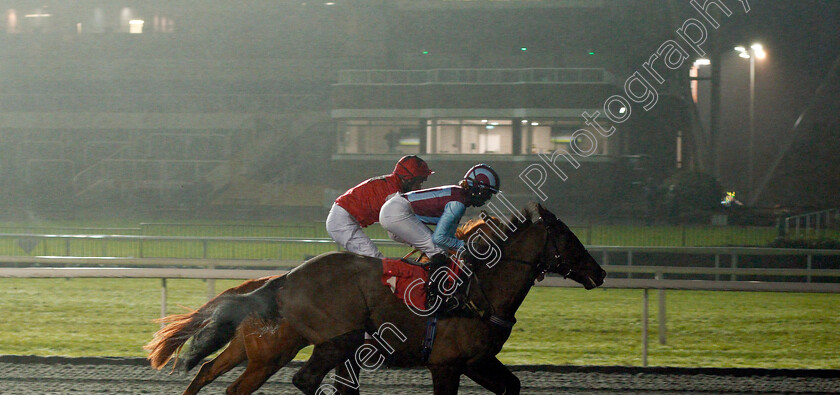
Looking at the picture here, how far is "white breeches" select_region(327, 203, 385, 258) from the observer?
385 centimetres

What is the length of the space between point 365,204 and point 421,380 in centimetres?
138

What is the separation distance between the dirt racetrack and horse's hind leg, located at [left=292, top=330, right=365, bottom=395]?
3.11 ft

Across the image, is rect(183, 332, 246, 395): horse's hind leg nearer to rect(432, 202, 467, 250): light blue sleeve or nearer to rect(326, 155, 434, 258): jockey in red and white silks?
rect(326, 155, 434, 258): jockey in red and white silks

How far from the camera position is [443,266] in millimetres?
3527

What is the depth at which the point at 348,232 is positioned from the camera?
152 inches

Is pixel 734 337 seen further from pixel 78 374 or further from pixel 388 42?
pixel 388 42

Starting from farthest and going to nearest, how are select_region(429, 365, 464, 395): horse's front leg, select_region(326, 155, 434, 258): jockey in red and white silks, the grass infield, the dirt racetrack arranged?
the grass infield
the dirt racetrack
select_region(326, 155, 434, 258): jockey in red and white silks
select_region(429, 365, 464, 395): horse's front leg

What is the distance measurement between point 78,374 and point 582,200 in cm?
1823

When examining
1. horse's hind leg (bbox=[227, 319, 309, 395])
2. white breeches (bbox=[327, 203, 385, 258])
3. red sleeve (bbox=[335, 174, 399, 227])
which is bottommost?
horse's hind leg (bbox=[227, 319, 309, 395])

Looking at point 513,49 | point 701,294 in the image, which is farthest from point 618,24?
point 701,294

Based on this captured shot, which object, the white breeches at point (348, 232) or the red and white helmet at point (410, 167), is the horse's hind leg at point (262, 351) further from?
the red and white helmet at point (410, 167)

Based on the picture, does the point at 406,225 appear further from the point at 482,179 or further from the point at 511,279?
the point at 511,279

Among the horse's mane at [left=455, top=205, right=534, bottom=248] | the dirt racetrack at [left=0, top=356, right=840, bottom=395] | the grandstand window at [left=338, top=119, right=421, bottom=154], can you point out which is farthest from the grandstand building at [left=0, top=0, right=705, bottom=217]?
the horse's mane at [left=455, top=205, right=534, bottom=248]

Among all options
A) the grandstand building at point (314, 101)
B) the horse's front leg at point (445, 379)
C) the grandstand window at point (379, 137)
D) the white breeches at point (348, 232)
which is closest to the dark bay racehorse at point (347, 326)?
the horse's front leg at point (445, 379)
